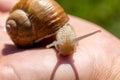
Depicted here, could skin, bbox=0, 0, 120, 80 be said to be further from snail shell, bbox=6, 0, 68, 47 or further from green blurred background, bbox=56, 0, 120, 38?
green blurred background, bbox=56, 0, 120, 38

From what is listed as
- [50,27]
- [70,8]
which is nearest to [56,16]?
[50,27]

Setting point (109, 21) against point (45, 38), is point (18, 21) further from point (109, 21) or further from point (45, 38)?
point (109, 21)

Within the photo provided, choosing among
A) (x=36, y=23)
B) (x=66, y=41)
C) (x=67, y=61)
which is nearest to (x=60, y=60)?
(x=67, y=61)

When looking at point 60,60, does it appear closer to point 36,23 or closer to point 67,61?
point 67,61

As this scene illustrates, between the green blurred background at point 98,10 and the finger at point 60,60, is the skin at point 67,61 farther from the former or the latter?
the green blurred background at point 98,10

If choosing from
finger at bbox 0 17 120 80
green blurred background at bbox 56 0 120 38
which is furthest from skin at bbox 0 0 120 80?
green blurred background at bbox 56 0 120 38

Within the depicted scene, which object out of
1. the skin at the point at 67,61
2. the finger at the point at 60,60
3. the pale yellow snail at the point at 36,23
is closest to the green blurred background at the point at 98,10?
the skin at the point at 67,61
